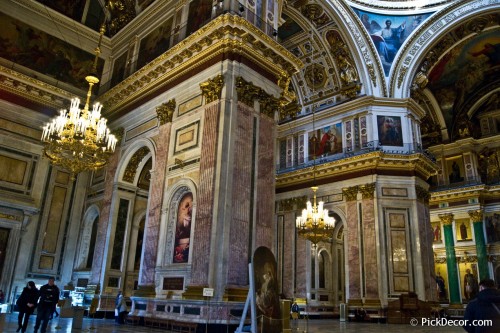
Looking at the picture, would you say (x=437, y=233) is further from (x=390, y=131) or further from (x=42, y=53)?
(x=42, y=53)

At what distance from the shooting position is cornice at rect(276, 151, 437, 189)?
14625mm

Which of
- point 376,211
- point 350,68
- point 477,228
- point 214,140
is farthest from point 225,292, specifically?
point 477,228

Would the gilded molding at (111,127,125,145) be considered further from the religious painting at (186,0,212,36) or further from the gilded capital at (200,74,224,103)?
the gilded capital at (200,74,224,103)

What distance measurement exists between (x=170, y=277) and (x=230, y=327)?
1.90m

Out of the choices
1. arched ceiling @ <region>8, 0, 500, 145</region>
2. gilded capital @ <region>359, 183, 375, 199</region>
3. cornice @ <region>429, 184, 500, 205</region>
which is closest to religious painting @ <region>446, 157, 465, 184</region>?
cornice @ <region>429, 184, 500, 205</region>

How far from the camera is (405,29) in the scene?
16109 millimetres

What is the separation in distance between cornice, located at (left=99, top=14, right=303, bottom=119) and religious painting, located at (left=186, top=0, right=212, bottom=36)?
81 cm

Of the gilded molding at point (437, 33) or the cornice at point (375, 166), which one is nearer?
the cornice at point (375, 166)

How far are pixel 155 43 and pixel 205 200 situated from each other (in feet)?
21.1

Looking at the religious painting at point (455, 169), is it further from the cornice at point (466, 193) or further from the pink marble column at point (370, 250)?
the pink marble column at point (370, 250)

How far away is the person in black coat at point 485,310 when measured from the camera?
10.6 ft

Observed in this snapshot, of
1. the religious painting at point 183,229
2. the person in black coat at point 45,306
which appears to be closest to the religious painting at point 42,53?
the religious painting at point 183,229

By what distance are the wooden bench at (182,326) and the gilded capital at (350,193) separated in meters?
9.54

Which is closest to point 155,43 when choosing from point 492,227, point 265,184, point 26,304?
point 265,184
